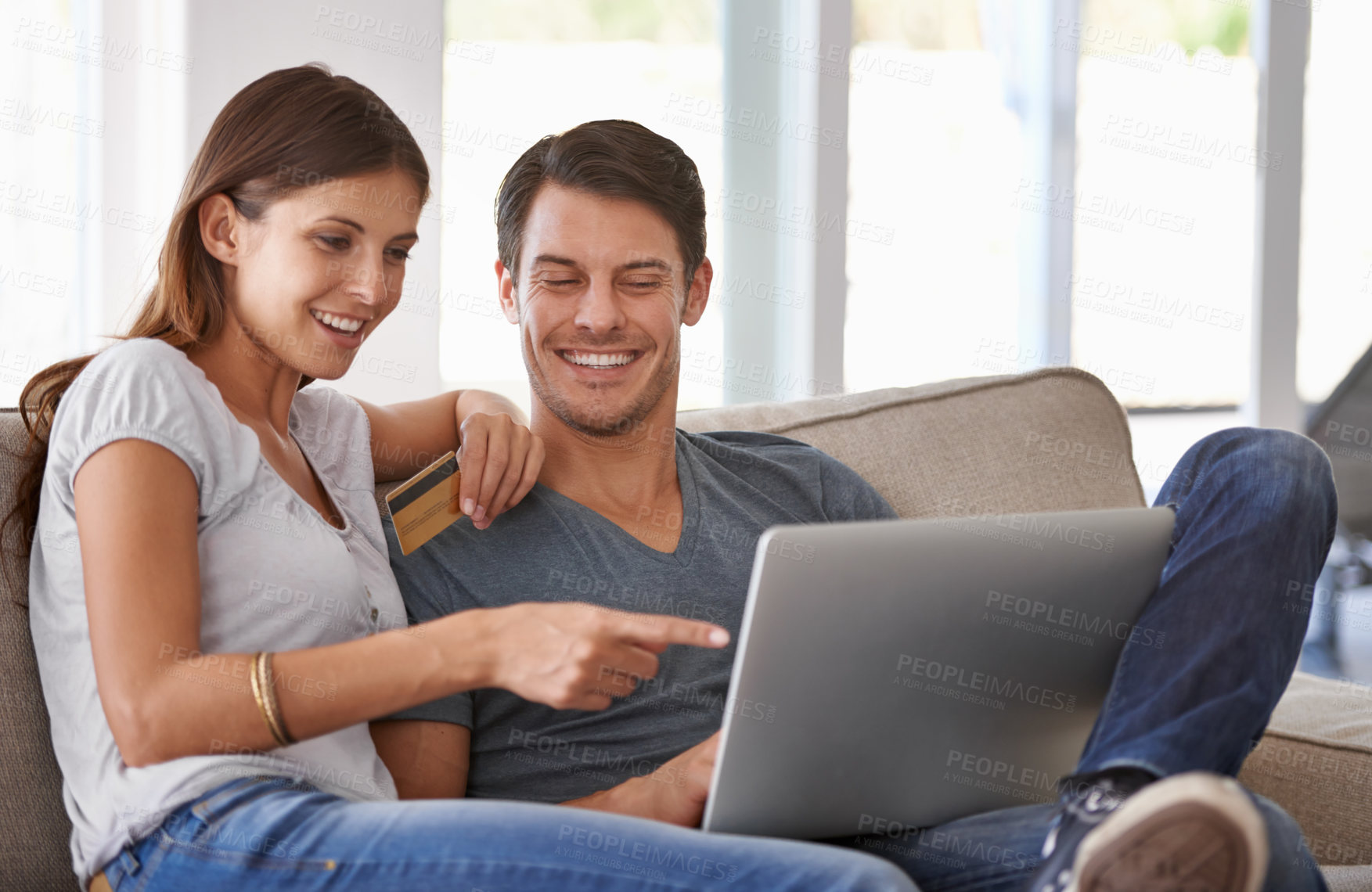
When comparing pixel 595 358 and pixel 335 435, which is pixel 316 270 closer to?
pixel 335 435

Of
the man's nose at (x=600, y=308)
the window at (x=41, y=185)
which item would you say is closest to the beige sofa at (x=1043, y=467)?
the man's nose at (x=600, y=308)

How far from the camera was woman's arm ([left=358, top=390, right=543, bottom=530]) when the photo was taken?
4.26 feet

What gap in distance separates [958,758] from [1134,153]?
9.85ft

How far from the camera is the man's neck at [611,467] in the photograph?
146cm

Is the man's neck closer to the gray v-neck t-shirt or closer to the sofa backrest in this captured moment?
the gray v-neck t-shirt

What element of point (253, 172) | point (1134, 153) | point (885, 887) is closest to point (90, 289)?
point (253, 172)

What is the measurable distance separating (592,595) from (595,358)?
305mm

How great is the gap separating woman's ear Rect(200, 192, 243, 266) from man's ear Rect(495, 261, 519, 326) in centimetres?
38

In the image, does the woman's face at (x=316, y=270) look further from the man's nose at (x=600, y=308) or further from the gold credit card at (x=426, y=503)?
the man's nose at (x=600, y=308)

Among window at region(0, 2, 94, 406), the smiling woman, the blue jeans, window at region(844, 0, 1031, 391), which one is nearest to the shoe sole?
the blue jeans

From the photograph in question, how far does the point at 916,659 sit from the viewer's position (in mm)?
947

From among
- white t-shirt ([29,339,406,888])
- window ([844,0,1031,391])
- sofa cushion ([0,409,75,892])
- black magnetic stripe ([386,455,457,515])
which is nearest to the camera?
white t-shirt ([29,339,406,888])

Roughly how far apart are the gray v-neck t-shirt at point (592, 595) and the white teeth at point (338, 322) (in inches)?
10.7

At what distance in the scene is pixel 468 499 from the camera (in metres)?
1.28
